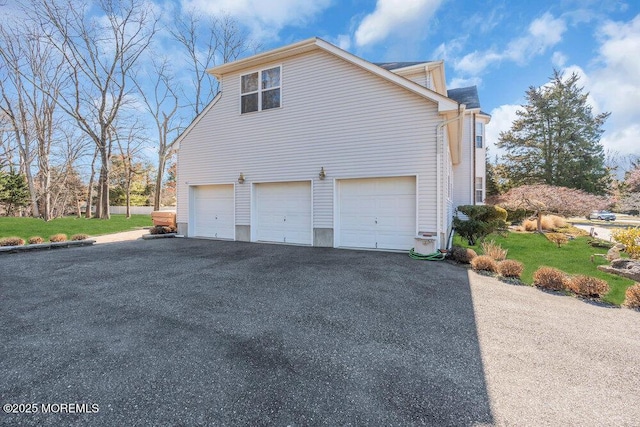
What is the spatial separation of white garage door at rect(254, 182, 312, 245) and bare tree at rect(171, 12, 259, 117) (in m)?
14.2

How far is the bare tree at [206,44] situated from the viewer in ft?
65.2

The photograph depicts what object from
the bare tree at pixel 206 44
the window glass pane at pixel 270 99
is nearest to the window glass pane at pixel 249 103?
the window glass pane at pixel 270 99

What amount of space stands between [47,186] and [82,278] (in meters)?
21.3

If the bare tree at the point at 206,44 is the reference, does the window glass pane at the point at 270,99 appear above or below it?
below

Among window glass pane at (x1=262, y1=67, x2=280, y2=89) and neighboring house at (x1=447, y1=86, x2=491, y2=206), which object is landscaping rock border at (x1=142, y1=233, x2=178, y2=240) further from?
neighboring house at (x1=447, y1=86, x2=491, y2=206)

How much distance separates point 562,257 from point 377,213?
5775 mm

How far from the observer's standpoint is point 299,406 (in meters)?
2.07

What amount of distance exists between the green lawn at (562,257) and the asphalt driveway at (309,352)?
1.97 meters

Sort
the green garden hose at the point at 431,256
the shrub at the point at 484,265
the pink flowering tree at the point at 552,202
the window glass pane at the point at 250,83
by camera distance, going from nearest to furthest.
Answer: the shrub at the point at 484,265 < the green garden hose at the point at 431,256 < the window glass pane at the point at 250,83 < the pink flowering tree at the point at 552,202

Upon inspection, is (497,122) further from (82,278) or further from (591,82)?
(82,278)

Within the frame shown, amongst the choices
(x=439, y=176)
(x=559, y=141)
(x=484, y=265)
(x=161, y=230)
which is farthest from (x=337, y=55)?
(x=559, y=141)

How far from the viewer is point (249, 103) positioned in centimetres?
1016

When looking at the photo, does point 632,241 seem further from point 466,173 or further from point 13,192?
point 13,192

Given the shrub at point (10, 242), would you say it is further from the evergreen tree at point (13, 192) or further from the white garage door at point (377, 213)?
the evergreen tree at point (13, 192)
